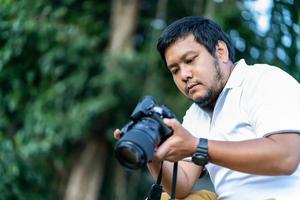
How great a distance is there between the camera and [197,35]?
5.34 ft

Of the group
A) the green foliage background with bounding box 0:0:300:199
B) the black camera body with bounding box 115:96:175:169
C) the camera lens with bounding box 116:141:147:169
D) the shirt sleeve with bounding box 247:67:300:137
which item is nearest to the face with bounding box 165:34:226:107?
the shirt sleeve with bounding box 247:67:300:137

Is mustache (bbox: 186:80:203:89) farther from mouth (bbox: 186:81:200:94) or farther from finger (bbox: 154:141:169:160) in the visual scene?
finger (bbox: 154:141:169:160)

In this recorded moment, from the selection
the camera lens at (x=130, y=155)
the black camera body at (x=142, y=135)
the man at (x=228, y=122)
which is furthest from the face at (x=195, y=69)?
the camera lens at (x=130, y=155)

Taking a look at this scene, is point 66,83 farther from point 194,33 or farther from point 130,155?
point 130,155

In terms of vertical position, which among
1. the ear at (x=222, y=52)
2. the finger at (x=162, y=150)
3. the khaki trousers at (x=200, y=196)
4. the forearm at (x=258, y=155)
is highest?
the ear at (x=222, y=52)

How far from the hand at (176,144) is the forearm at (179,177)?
10.4 inches

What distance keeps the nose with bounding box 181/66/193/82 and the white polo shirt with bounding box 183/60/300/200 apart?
98mm

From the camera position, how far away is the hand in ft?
4.36

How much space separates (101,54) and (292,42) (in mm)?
3198

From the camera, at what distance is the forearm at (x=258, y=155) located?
4.46 ft

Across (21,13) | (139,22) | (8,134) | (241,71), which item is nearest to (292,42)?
(241,71)

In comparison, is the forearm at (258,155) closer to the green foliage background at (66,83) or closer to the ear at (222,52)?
the ear at (222,52)

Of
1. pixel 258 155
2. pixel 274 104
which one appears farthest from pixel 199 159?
pixel 274 104

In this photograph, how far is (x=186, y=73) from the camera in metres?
1.59
